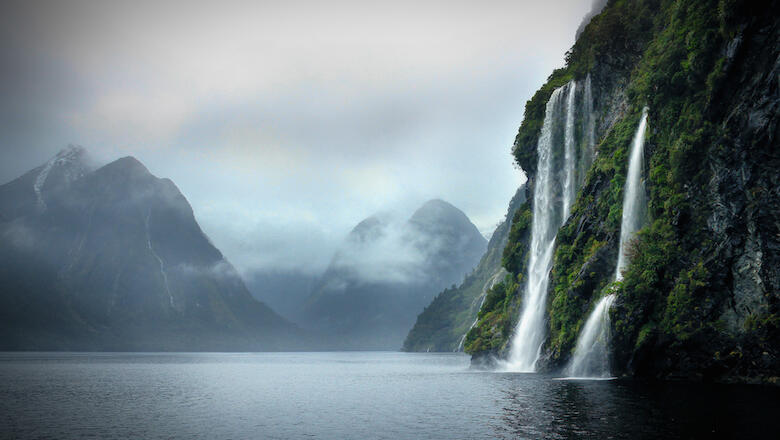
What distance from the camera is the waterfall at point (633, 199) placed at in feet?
155

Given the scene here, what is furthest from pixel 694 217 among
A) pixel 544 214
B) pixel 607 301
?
pixel 544 214

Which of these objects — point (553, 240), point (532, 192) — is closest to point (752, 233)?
point (553, 240)

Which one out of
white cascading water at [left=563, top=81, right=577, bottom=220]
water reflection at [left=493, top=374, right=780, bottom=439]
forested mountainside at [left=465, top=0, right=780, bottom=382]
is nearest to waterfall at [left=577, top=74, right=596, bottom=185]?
white cascading water at [left=563, top=81, right=577, bottom=220]

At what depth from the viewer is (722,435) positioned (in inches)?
752

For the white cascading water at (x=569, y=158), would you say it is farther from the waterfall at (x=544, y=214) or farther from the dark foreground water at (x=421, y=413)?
the dark foreground water at (x=421, y=413)

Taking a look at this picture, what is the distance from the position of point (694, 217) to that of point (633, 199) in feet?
28.4

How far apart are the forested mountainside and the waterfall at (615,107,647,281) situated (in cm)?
85

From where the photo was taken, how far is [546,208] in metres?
71.9

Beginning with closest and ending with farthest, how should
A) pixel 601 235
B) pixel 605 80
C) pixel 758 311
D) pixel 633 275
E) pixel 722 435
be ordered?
pixel 722 435, pixel 758 311, pixel 633 275, pixel 601 235, pixel 605 80

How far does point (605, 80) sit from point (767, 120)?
31.2 meters

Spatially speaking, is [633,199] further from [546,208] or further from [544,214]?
[544,214]

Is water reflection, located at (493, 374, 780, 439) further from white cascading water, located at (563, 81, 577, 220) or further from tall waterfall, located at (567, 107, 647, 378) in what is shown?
white cascading water, located at (563, 81, 577, 220)

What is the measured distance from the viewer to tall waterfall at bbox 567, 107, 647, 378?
4519 cm

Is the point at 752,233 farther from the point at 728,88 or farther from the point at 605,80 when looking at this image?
the point at 605,80
